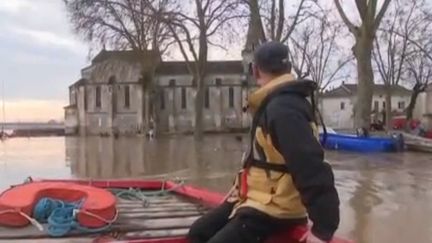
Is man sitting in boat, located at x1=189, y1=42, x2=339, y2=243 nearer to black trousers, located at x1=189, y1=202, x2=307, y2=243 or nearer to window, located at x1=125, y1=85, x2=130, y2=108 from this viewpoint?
black trousers, located at x1=189, y1=202, x2=307, y2=243

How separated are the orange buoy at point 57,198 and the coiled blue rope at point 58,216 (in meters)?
0.05

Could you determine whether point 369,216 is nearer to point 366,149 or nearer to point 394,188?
point 394,188

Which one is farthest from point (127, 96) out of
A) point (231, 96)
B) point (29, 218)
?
point (29, 218)

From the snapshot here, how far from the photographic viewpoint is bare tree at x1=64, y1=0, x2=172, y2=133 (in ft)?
126

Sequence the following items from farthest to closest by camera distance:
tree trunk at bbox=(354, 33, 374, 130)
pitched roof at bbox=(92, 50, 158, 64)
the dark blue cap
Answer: pitched roof at bbox=(92, 50, 158, 64), tree trunk at bbox=(354, 33, 374, 130), the dark blue cap

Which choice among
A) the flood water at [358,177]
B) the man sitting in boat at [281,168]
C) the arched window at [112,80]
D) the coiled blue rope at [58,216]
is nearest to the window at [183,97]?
the arched window at [112,80]

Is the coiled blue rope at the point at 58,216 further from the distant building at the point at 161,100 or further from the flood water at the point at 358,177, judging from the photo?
the distant building at the point at 161,100

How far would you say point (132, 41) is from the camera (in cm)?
4659

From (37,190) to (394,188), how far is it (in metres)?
10.6

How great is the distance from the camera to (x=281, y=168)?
3551 millimetres

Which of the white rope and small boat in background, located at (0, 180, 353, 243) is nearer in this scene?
small boat in background, located at (0, 180, 353, 243)

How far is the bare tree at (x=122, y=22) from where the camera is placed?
1517 inches

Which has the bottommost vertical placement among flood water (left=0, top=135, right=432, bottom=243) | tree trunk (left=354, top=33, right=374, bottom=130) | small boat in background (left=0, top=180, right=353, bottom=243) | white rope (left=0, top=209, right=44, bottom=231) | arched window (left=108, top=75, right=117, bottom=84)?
flood water (left=0, top=135, right=432, bottom=243)

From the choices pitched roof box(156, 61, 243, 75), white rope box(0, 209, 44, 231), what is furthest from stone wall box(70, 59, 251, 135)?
white rope box(0, 209, 44, 231)
